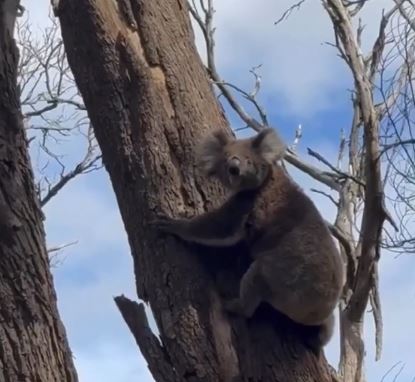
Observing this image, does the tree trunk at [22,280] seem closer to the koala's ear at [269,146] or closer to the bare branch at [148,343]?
the bare branch at [148,343]

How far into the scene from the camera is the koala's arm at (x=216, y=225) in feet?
14.3

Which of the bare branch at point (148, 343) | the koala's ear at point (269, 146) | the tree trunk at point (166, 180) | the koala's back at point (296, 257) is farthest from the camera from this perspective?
the koala's ear at point (269, 146)

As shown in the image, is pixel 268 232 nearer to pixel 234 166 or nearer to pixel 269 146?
pixel 234 166

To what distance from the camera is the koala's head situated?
455 cm

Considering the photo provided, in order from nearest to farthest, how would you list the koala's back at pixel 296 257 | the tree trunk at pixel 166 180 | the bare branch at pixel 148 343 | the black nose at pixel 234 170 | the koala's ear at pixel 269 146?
the tree trunk at pixel 166 180 < the bare branch at pixel 148 343 < the koala's back at pixel 296 257 < the black nose at pixel 234 170 < the koala's ear at pixel 269 146

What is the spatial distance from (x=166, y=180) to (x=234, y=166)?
39 cm

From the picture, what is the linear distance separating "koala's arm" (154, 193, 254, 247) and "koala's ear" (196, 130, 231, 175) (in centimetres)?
19

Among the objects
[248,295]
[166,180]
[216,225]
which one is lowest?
[248,295]

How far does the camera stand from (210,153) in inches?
178

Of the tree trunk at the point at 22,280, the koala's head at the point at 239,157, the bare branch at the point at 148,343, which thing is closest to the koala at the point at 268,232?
the koala's head at the point at 239,157

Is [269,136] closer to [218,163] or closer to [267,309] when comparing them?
[218,163]

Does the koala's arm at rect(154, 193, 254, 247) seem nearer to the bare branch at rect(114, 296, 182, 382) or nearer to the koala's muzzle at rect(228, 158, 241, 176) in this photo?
the koala's muzzle at rect(228, 158, 241, 176)

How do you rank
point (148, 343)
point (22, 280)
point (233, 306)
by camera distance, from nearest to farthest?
point (22, 280)
point (233, 306)
point (148, 343)

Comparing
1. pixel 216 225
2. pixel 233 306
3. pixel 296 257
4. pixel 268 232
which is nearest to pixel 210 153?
pixel 216 225
